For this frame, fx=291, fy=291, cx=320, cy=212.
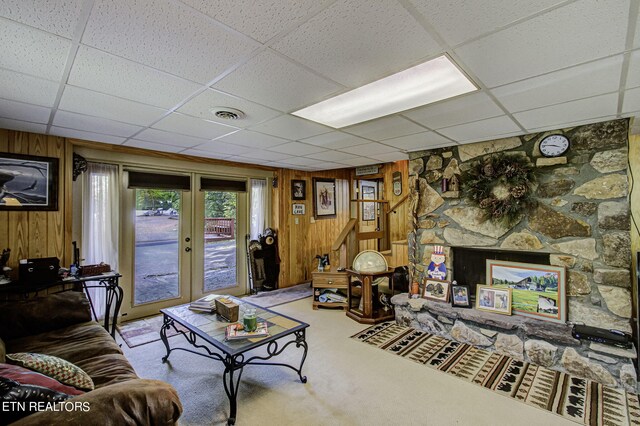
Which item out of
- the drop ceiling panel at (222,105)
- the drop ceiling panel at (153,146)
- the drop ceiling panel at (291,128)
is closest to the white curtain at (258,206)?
the drop ceiling panel at (153,146)

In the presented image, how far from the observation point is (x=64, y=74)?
1706 mm

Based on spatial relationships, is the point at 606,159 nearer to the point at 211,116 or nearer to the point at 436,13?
the point at 436,13

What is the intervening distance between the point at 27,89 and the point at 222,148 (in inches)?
76.9

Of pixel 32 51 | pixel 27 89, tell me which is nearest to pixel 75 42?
pixel 32 51

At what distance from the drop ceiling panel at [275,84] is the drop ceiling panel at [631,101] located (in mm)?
1919

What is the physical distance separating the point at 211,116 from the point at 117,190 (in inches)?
86.5

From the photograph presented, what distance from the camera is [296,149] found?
3748 millimetres

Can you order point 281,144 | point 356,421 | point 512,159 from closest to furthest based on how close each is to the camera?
1. point 356,421
2. point 512,159
3. point 281,144

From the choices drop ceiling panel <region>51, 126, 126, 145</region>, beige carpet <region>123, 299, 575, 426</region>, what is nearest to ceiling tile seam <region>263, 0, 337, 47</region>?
beige carpet <region>123, 299, 575, 426</region>

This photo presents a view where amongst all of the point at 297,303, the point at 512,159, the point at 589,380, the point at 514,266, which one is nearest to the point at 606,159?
the point at 512,159

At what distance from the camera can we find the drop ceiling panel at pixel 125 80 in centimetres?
155

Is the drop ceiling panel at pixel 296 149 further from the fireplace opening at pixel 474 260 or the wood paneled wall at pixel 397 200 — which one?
the wood paneled wall at pixel 397 200

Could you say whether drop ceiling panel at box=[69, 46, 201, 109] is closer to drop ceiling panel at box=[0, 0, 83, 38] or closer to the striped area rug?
drop ceiling panel at box=[0, 0, 83, 38]

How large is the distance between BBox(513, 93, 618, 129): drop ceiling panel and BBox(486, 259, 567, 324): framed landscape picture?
4.62 feet
